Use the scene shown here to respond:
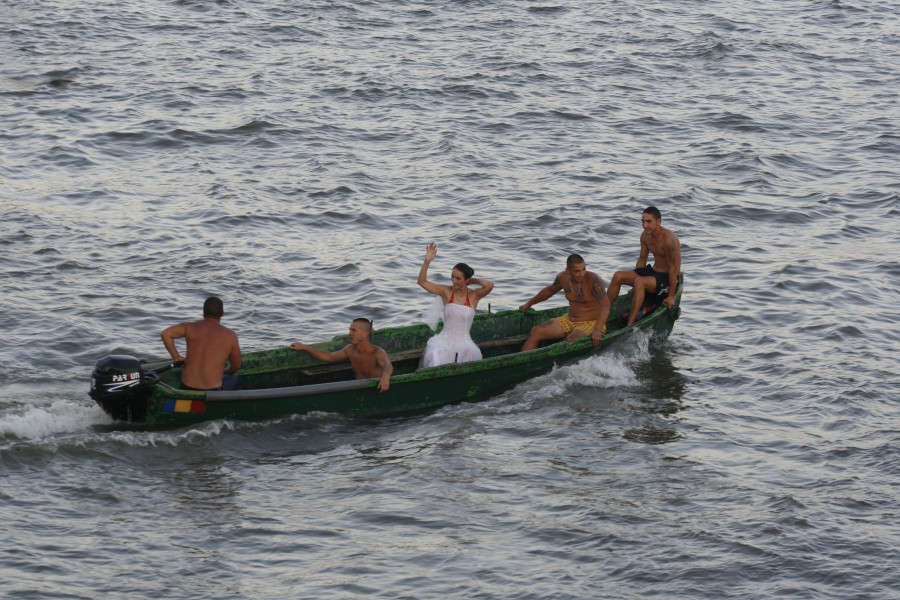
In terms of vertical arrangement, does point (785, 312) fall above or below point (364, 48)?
below

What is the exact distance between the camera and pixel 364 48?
28.5m

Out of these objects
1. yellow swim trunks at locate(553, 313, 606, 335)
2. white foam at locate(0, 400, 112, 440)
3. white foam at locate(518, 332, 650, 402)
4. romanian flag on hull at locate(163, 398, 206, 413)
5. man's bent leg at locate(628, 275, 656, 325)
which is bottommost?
white foam at locate(518, 332, 650, 402)

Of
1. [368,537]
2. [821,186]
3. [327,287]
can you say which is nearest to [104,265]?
[327,287]

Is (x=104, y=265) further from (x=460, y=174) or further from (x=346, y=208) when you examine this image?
(x=460, y=174)

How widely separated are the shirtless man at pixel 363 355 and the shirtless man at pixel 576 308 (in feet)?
6.85

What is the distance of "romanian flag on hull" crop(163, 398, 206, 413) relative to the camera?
39.4 ft

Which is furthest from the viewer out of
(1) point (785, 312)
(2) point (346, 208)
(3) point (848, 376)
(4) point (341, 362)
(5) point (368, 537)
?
(2) point (346, 208)

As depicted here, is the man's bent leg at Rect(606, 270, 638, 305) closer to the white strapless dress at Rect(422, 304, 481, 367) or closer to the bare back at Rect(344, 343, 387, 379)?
the white strapless dress at Rect(422, 304, 481, 367)

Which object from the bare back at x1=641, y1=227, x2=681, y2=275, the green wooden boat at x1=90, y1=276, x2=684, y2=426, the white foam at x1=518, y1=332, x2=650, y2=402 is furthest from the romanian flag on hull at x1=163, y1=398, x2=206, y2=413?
the bare back at x1=641, y1=227, x2=681, y2=275

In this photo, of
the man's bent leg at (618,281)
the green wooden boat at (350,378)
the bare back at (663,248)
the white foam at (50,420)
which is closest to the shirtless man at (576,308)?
the green wooden boat at (350,378)

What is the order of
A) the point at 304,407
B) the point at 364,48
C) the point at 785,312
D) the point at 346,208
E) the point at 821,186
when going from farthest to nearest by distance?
the point at 364,48
the point at 821,186
the point at 346,208
the point at 785,312
the point at 304,407

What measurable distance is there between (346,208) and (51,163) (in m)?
4.96

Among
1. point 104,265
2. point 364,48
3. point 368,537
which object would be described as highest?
point 364,48

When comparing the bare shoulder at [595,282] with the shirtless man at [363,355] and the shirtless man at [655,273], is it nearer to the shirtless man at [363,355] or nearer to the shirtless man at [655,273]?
the shirtless man at [655,273]
